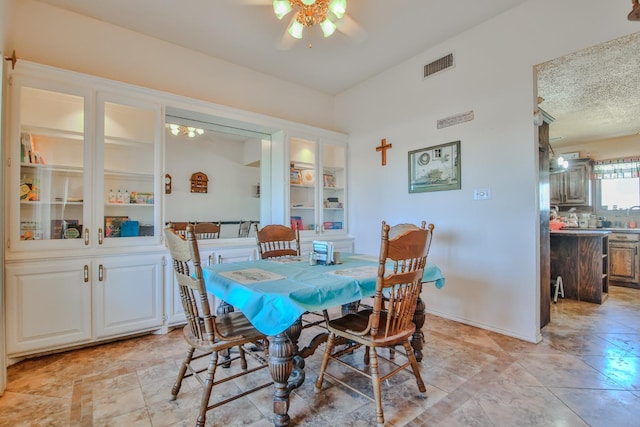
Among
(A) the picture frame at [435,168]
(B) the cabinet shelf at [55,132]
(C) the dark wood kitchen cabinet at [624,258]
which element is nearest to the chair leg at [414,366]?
(A) the picture frame at [435,168]

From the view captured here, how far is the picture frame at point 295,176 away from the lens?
4102 mm

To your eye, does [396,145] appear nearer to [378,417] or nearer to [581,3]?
[581,3]

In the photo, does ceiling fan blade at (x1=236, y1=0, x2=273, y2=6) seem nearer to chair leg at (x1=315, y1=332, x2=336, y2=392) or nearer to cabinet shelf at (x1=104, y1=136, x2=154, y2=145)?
cabinet shelf at (x1=104, y1=136, x2=154, y2=145)

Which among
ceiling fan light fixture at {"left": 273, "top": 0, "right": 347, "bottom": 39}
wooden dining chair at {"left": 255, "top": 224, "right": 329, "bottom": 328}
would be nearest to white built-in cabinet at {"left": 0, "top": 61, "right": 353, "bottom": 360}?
wooden dining chair at {"left": 255, "top": 224, "right": 329, "bottom": 328}

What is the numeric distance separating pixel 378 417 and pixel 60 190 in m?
3.05

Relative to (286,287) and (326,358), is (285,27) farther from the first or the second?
(326,358)

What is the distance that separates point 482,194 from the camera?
3051mm

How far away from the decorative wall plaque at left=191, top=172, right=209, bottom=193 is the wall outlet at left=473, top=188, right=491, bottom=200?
300 cm

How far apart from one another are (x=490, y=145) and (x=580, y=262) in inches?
94.7

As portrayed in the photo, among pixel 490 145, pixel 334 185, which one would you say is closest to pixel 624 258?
pixel 490 145

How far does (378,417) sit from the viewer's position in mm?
1537

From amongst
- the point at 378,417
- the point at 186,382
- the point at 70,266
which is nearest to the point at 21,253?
the point at 70,266

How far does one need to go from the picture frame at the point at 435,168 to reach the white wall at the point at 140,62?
1.87 meters

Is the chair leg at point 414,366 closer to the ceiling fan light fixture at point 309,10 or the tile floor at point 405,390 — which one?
the tile floor at point 405,390
